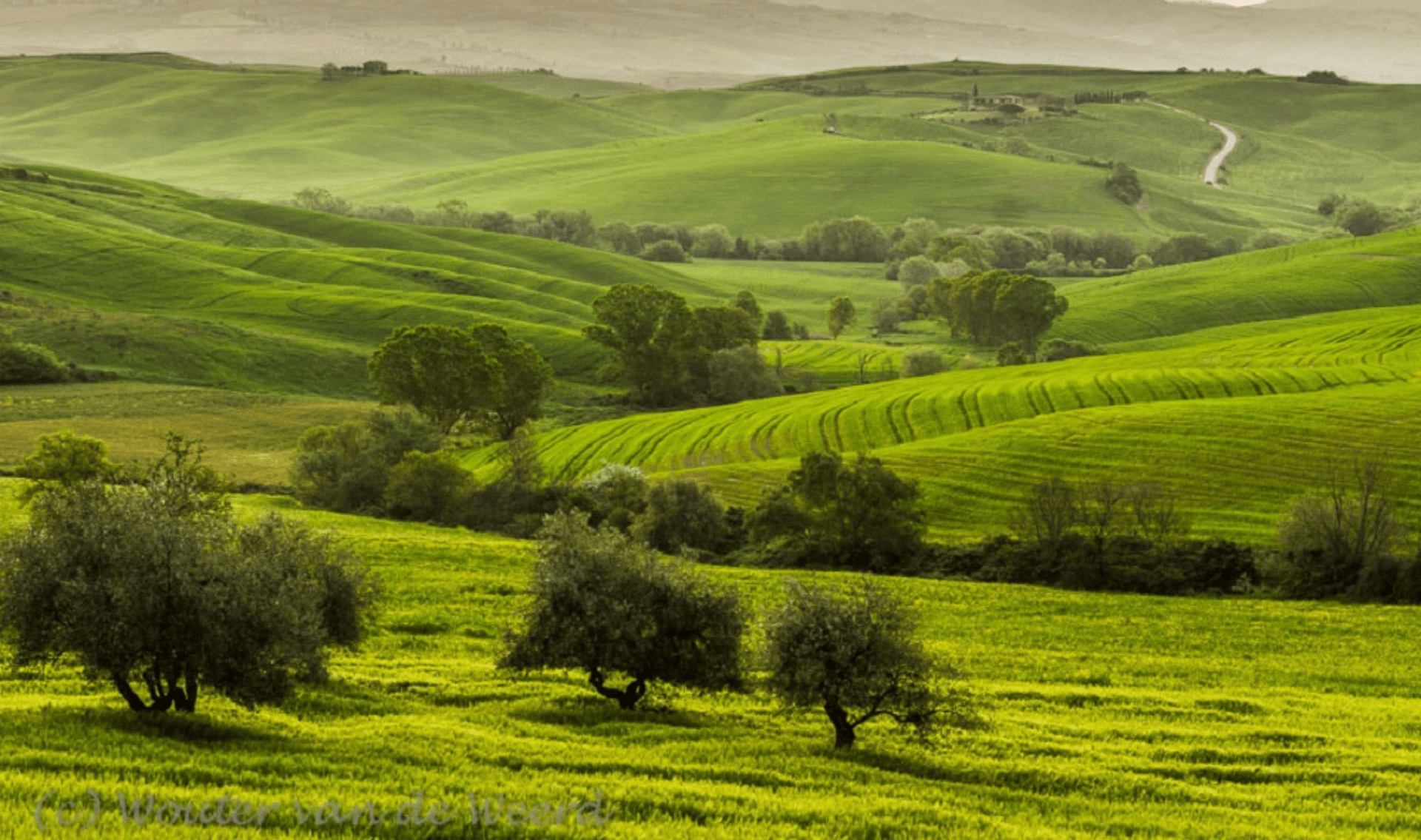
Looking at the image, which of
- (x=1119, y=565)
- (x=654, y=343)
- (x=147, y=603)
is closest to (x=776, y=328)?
(x=654, y=343)

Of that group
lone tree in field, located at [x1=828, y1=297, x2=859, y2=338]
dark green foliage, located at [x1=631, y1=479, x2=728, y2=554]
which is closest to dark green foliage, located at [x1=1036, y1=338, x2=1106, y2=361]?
lone tree in field, located at [x1=828, y1=297, x2=859, y2=338]

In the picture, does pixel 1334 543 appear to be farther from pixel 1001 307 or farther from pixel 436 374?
pixel 1001 307

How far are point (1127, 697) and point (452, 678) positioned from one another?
20826 millimetres

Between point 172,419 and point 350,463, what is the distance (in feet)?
115

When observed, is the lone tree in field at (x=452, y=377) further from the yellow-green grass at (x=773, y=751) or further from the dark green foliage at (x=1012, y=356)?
the yellow-green grass at (x=773, y=751)

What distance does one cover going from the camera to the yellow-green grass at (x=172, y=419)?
349 ft

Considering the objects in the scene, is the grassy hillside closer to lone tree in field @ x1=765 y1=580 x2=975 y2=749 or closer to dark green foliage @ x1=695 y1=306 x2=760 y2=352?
dark green foliage @ x1=695 y1=306 x2=760 y2=352

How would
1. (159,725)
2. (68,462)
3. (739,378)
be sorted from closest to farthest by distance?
(159,725) < (68,462) < (739,378)

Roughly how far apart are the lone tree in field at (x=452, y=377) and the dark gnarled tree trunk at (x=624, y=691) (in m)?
81.0

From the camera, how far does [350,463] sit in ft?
317

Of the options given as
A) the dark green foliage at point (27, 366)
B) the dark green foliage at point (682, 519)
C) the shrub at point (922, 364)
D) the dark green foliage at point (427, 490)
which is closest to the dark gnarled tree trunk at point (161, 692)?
the dark green foliage at point (682, 519)

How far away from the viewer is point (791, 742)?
30969 mm

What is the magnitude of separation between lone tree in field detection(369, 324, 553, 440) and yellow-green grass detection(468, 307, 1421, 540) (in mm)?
5538

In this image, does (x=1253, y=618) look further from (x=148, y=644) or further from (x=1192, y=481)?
(x=148, y=644)
